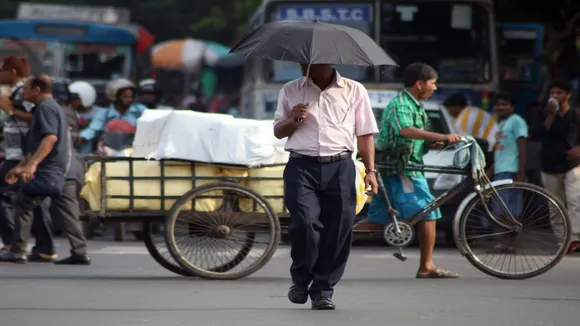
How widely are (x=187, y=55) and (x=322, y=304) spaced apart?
1377 inches

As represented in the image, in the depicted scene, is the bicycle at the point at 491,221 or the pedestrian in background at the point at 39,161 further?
the pedestrian in background at the point at 39,161

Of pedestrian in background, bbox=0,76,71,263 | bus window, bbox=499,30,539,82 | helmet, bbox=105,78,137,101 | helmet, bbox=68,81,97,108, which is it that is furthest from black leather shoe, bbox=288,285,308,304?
helmet, bbox=68,81,97,108

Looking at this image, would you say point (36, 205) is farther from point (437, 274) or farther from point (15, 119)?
point (437, 274)

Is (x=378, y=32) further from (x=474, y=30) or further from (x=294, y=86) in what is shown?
(x=294, y=86)

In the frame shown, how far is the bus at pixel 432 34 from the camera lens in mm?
18406

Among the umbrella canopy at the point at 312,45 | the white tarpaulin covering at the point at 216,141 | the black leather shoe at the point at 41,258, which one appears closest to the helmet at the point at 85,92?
the black leather shoe at the point at 41,258

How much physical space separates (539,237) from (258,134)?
7.57 feet

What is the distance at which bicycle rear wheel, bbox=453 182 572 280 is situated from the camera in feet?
35.3

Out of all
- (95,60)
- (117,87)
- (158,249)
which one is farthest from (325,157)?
(95,60)

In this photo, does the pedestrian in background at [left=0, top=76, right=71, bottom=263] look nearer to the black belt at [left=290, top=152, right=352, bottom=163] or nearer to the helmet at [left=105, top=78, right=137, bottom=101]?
the black belt at [left=290, top=152, right=352, bottom=163]

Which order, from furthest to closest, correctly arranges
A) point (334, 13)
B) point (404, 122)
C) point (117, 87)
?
point (334, 13)
point (117, 87)
point (404, 122)

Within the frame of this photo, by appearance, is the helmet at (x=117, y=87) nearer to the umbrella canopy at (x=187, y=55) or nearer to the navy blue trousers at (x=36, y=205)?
the navy blue trousers at (x=36, y=205)

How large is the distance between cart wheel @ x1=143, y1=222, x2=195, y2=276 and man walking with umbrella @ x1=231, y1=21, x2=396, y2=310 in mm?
2543

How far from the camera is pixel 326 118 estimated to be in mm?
8602
